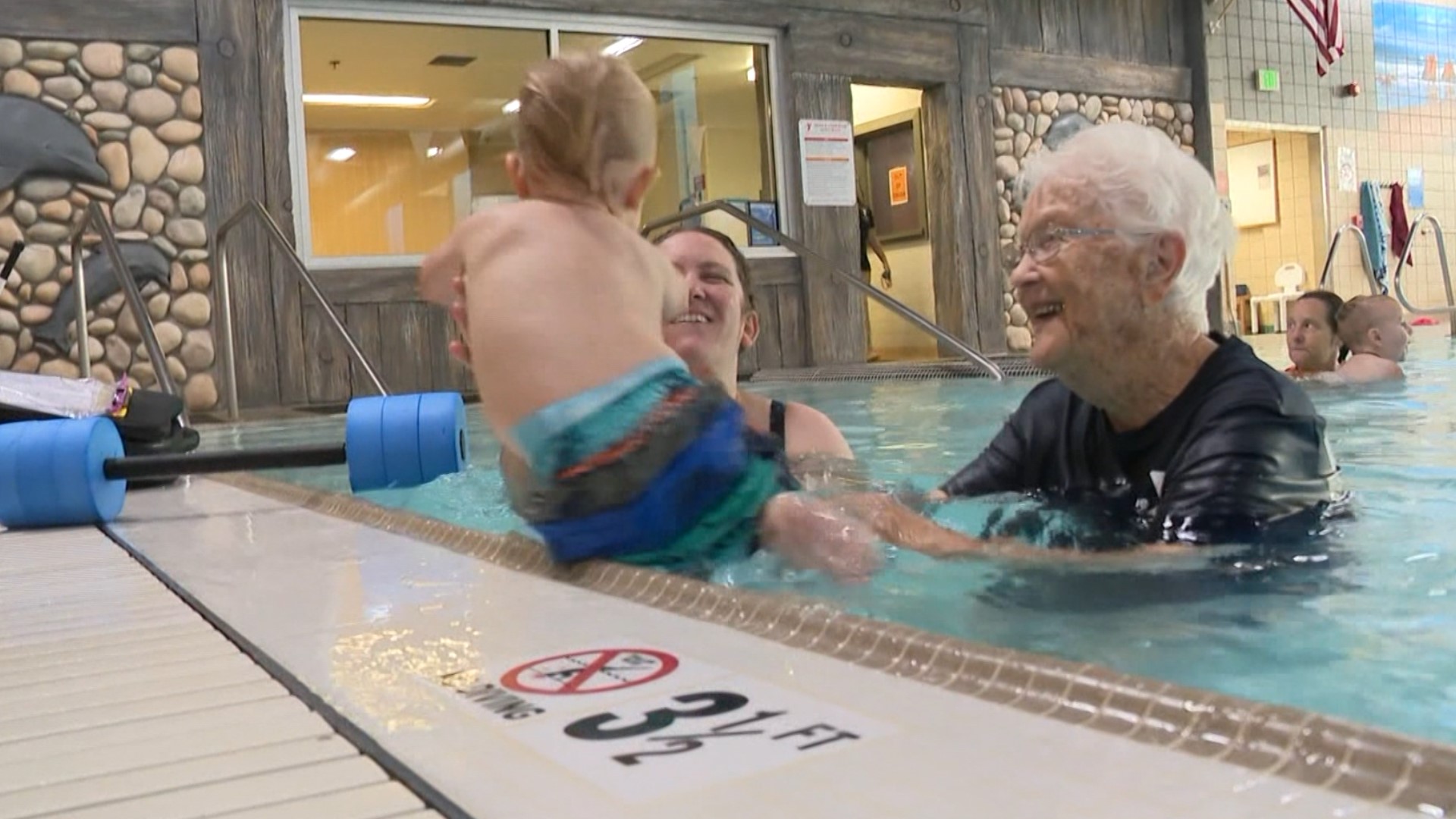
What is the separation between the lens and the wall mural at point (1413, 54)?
14609 millimetres

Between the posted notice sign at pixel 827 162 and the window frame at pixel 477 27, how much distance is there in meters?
0.12

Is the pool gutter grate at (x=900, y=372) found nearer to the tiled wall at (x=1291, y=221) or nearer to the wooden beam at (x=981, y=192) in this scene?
the wooden beam at (x=981, y=192)

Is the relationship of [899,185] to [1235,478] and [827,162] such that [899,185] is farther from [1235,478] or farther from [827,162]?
[1235,478]

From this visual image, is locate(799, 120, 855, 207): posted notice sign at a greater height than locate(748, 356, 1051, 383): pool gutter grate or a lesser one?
greater

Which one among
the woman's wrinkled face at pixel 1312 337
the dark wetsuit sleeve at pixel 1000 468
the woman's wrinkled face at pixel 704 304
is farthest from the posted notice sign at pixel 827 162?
the dark wetsuit sleeve at pixel 1000 468

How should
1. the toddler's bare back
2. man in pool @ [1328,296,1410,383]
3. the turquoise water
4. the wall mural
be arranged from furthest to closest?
the wall mural < man in pool @ [1328,296,1410,383] < the toddler's bare back < the turquoise water

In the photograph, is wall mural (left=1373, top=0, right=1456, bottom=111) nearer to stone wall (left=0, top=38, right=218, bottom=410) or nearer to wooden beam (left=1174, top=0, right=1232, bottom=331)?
wooden beam (left=1174, top=0, right=1232, bottom=331)

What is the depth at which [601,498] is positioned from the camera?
198 centimetres

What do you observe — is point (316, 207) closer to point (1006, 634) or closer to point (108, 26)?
point (108, 26)

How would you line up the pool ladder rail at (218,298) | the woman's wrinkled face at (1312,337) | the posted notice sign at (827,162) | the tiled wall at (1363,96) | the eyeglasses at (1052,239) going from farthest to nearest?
the tiled wall at (1363,96) → the posted notice sign at (827,162) → the woman's wrinkled face at (1312,337) → the pool ladder rail at (218,298) → the eyeglasses at (1052,239)

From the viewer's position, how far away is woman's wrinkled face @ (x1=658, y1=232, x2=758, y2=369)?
297 cm

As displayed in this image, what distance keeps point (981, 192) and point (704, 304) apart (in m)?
8.25

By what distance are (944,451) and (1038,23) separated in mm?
7849

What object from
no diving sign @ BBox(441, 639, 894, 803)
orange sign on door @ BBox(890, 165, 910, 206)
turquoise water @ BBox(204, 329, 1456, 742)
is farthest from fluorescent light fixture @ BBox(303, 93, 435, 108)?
no diving sign @ BBox(441, 639, 894, 803)
